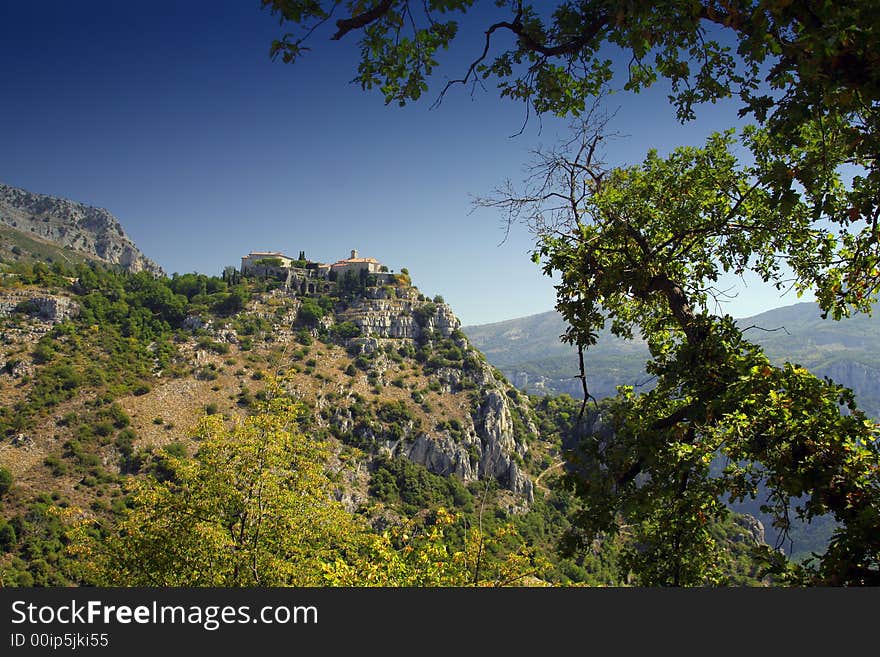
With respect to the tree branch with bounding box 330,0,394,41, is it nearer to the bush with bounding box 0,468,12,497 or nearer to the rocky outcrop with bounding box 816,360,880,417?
the bush with bounding box 0,468,12,497

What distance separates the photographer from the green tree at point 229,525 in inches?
303

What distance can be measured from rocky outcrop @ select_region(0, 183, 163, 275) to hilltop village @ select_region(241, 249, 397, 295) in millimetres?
88252

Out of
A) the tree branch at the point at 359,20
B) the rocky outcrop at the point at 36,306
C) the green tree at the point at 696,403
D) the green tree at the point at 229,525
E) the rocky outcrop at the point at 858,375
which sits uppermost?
the rocky outcrop at the point at 36,306

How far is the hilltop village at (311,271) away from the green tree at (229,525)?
8739 cm

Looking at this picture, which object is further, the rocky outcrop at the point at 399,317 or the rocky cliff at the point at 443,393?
the rocky outcrop at the point at 399,317

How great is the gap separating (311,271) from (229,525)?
97.7 m

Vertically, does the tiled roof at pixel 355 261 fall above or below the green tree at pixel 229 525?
above

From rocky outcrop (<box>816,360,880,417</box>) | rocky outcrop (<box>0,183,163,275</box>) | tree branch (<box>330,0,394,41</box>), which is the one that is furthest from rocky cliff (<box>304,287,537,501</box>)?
rocky outcrop (<box>816,360,880,417</box>)

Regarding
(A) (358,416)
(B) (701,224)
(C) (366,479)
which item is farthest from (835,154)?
(A) (358,416)

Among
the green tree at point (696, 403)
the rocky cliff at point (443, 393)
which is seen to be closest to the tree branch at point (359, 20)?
the green tree at point (696, 403)

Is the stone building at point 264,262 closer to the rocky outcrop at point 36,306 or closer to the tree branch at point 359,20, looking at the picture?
the rocky outcrop at point 36,306

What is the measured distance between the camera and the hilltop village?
94.7 metres

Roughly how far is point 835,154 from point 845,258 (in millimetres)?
1765

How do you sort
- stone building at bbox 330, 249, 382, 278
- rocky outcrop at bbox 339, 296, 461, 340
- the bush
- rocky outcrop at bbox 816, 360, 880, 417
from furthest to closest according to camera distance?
1. rocky outcrop at bbox 816, 360, 880, 417
2. stone building at bbox 330, 249, 382, 278
3. rocky outcrop at bbox 339, 296, 461, 340
4. the bush
